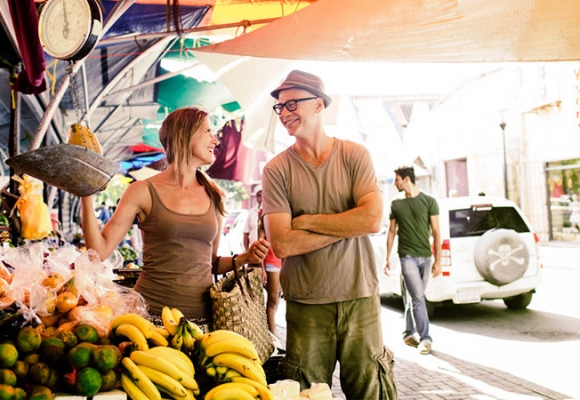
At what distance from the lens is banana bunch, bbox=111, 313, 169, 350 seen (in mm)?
2162

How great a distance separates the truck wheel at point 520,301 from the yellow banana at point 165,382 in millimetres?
8670

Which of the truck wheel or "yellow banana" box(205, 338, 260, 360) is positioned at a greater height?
"yellow banana" box(205, 338, 260, 360)

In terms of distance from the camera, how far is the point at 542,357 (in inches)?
261

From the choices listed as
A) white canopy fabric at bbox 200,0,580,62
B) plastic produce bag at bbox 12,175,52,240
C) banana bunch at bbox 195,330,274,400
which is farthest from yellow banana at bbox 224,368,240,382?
plastic produce bag at bbox 12,175,52,240

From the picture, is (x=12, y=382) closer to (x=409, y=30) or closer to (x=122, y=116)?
(x=409, y=30)

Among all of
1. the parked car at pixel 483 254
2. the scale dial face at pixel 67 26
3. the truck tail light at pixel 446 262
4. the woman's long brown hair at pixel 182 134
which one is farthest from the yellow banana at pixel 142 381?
the truck tail light at pixel 446 262

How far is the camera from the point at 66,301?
7.84 ft

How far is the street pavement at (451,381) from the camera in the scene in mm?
5355

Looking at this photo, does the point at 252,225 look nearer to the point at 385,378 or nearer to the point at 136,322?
the point at 385,378

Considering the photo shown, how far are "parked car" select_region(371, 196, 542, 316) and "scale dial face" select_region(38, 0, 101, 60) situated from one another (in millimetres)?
6542

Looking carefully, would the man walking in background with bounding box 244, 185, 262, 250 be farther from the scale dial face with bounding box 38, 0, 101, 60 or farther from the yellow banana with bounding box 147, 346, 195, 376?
the yellow banana with bounding box 147, 346, 195, 376

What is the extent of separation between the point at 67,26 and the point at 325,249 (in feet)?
6.64

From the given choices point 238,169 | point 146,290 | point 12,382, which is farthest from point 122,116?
point 12,382

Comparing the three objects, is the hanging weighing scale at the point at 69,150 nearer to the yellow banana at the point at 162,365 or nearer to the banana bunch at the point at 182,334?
the banana bunch at the point at 182,334
